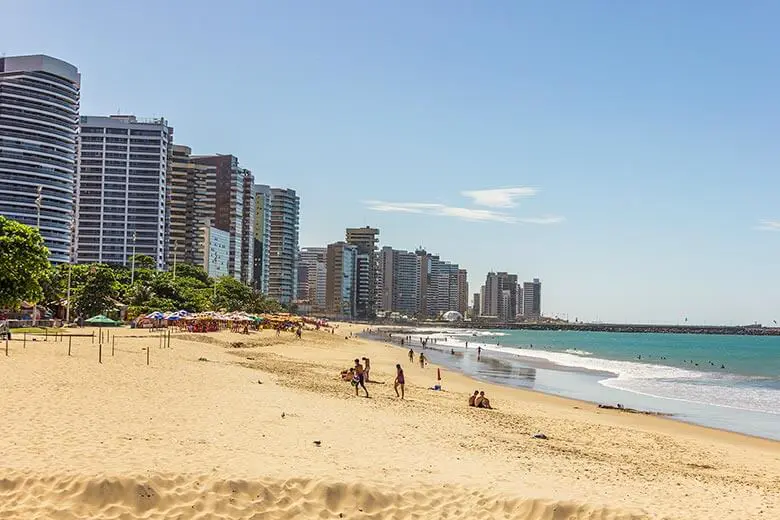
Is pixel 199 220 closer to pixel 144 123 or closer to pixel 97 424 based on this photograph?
pixel 144 123

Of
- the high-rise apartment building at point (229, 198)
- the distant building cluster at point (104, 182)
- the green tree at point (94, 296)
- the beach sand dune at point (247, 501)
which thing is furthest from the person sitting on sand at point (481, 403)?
the high-rise apartment building at point (229, 198)

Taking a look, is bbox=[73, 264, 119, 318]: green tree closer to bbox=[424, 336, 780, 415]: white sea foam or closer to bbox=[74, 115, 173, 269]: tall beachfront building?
bbox=[424, 336, 780, 415]: white sea foam

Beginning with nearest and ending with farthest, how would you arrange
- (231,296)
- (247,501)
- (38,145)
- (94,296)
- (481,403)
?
(247,501) < (481,403) < (94,296) < (231,296) < (38,145)

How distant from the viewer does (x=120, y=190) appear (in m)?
151

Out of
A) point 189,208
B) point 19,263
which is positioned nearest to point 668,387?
point 19,263

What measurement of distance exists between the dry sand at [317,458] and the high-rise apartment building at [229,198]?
169510 millimetres

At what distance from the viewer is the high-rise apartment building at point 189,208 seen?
573 ft

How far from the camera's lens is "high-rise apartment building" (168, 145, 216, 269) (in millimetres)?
174750

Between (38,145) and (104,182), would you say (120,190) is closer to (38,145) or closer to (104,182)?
(104,182)

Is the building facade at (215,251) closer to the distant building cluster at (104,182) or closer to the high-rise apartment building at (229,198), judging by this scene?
the distant building cluster at (104,182)

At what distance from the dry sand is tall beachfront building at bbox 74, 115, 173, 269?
12947 cm

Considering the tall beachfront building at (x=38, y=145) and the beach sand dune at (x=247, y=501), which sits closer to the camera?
the beach sand dune at (x=247, y=501)

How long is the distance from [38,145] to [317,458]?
126m

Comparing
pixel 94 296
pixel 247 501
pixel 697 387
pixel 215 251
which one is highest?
pixel 215 251
